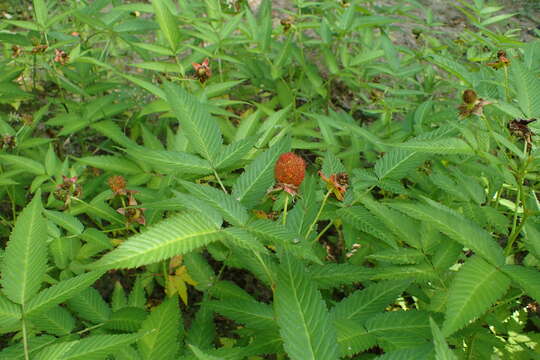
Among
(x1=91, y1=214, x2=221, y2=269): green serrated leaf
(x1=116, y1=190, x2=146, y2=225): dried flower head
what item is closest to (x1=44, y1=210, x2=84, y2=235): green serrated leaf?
(x1=116, y1=190, x2=146, y2=225): dried flower head

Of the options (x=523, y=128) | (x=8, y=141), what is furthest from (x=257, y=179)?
(x=8, y=141)

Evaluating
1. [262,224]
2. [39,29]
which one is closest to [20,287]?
[262,224]

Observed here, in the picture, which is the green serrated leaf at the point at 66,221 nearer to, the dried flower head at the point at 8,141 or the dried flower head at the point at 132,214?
the dried flower head at the point at 132,214

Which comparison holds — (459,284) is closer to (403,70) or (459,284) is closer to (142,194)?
(142,194)

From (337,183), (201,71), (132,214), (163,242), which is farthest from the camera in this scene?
(201,71)

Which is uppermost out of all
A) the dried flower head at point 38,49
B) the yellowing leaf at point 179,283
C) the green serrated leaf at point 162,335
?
the dried flower head at point 38,49

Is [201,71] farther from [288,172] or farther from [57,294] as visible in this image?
[57,294]

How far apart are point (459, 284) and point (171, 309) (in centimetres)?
62

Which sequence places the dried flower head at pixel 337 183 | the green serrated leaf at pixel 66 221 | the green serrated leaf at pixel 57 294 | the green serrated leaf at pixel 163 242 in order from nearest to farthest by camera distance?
the green serrated leaf at pixel 163 242 → the green serrated leaf at pixel 57 294 → the dried flower head at pixel 337 183 → the green serrated leaf at pixel 66 221

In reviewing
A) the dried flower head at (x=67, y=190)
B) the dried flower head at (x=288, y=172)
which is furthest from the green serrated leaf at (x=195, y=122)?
the dried flower head at (x=67, y=190)

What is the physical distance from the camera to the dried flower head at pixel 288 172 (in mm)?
916

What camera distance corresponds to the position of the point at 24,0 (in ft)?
12.4

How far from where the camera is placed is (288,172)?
92cm

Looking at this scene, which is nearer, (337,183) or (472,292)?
(472,292)
